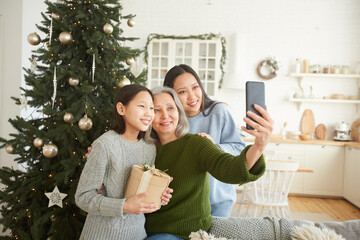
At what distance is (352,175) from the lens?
16.2 feet

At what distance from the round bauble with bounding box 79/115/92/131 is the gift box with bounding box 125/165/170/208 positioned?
907 mm

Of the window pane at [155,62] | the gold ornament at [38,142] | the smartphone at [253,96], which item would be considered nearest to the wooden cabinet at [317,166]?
the window pane at [155,62]

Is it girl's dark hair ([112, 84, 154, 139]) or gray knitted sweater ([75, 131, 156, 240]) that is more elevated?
girl's dark hair ([112, 84, 154, 139])

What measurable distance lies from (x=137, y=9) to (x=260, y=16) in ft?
7.68

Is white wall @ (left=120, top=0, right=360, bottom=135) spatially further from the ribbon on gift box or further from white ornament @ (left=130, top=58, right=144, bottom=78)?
the ribbon on gift box

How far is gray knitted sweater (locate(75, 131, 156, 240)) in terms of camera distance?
1.34m

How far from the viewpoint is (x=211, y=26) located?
612 centimetres

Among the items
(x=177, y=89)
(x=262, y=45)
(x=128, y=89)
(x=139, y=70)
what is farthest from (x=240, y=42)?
(x=128, y=89)

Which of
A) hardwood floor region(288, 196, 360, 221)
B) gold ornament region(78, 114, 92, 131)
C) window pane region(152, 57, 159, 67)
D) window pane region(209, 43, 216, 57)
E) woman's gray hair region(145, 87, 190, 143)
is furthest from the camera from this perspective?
window pane region(152, 57, 159, 67)

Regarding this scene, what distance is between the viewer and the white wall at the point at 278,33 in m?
5.93

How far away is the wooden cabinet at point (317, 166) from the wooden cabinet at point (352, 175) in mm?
109

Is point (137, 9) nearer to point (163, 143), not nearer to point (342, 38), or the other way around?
point (342, 38)

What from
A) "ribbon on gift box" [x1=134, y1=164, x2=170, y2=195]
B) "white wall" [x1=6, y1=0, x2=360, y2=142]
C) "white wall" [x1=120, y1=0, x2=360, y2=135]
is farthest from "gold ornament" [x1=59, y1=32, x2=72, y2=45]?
"white wall" [x1=120, y1=0, x2=360, y2=135]

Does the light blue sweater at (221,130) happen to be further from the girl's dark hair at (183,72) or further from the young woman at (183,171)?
the young woman at (183,171)
